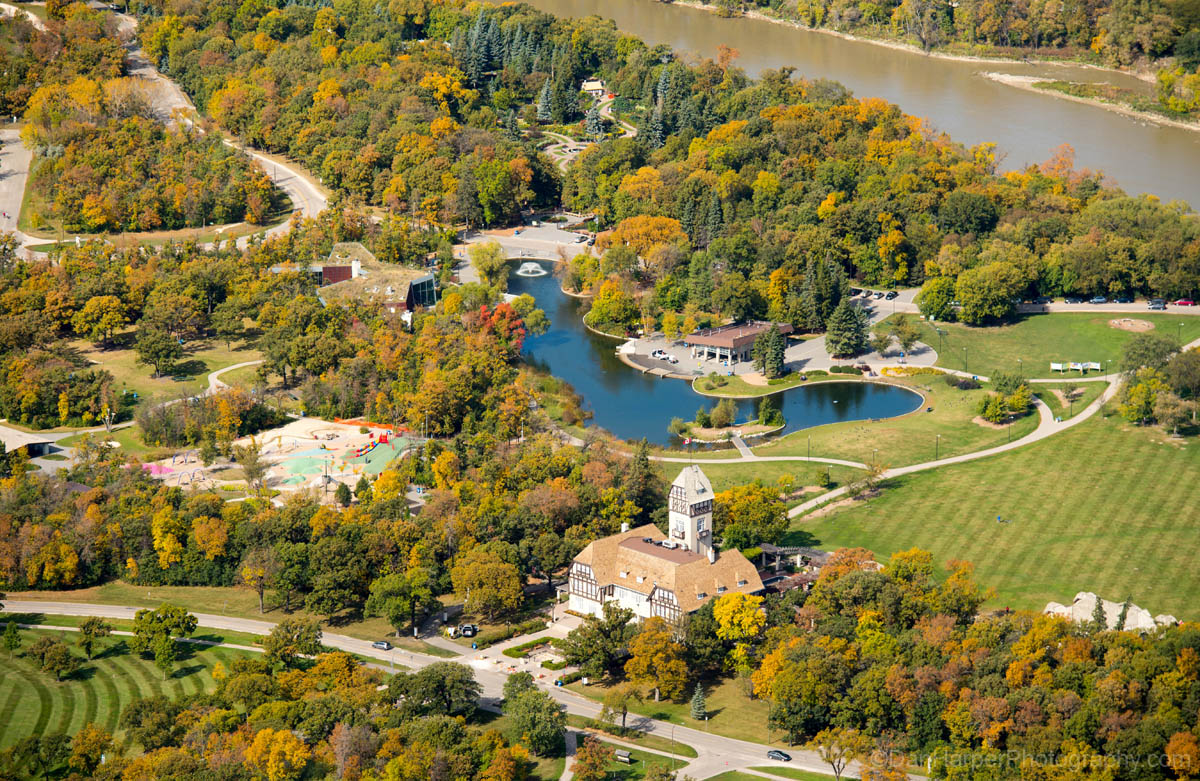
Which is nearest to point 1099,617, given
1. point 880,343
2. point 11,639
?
point 880,343

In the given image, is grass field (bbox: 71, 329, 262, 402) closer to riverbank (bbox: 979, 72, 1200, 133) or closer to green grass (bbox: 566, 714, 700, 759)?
green grass (bbox: 566, 714, 700, 759)

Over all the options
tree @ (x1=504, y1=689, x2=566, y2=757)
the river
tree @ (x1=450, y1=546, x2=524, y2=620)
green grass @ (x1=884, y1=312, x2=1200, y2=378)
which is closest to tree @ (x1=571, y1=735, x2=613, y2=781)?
tree @ (x1=504, y1=689, x2=566, y2=757)

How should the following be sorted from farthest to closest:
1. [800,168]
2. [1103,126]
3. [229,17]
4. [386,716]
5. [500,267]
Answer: [229,17] < [1103,126] < [800,168] < [500,267] < [386,716]

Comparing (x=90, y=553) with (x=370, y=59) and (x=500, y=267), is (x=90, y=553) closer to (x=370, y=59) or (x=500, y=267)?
(x=500, y=267)

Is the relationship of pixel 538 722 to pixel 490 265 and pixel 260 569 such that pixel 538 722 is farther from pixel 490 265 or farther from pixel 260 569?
pixel 490 265

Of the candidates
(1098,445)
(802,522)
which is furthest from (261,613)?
(1098,445)

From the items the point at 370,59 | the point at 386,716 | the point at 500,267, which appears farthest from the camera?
the point at 370,59
